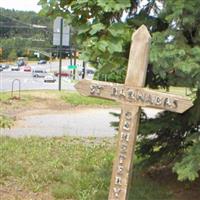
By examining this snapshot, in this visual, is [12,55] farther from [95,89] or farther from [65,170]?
[95,89]

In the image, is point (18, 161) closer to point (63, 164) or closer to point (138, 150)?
point (63, 164)

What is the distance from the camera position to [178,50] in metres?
3.95

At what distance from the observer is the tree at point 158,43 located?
3979 millimetres

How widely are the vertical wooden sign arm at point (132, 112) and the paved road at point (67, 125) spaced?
19.3 ft

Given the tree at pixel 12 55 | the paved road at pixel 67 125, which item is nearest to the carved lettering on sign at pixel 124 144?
the paved road at pixel 67 125

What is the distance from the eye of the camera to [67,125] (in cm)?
1248

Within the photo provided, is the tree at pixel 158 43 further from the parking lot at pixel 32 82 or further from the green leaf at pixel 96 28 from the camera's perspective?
the parking lot at pixel 32 82

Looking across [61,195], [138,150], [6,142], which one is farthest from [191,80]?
[6,142]

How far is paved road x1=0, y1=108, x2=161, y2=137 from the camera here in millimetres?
10773

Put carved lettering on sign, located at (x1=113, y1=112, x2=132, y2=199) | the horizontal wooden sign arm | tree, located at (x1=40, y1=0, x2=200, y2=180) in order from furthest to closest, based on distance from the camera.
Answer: tree, located at (x1=40, y1=0, x2=200, y2=180) → carved lettering on sign, located at (x1=113, y1=112, x2=132, y2=199) → the horizontal wooden sign arm

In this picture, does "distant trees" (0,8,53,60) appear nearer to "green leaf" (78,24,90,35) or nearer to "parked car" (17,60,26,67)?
"parked car" (17,60,26,67)

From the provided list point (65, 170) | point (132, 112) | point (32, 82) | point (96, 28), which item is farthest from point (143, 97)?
point (32, 82)

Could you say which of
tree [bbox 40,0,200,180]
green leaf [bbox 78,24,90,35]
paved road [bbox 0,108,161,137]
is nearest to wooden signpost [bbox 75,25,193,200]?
tree [bbox 40,0,200,180]

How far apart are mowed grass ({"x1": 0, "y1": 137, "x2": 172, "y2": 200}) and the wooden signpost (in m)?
1.62
